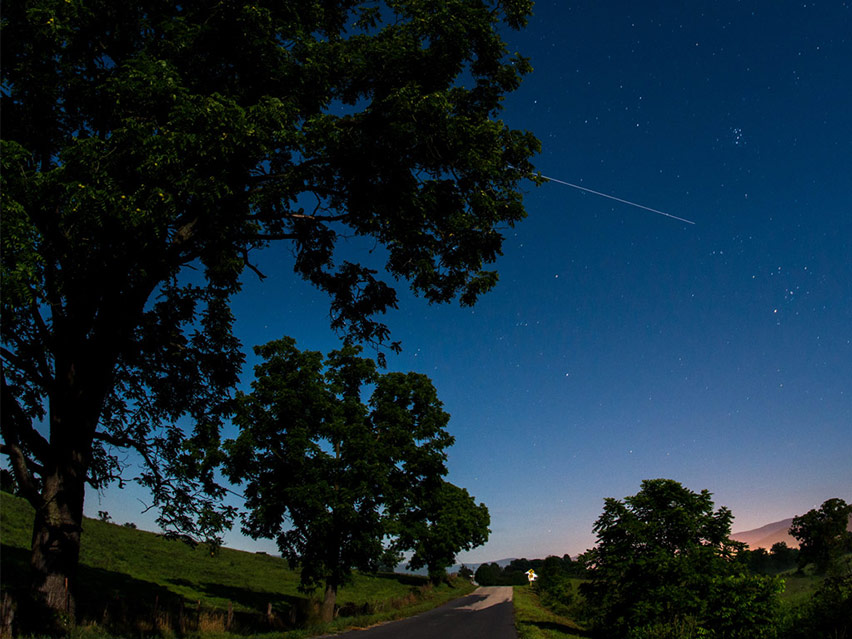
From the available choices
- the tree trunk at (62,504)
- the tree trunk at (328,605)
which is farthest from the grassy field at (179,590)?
the tree trunk at (62,504)

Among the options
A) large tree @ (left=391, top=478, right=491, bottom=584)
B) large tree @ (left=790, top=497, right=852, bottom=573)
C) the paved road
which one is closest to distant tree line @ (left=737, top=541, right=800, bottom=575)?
large tree @ (left=790, top=497, right=852, bottom=573)

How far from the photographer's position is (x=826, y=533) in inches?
2670

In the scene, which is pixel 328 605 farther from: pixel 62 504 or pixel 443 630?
pixel 62 504

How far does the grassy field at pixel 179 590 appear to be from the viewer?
1470 centimetres

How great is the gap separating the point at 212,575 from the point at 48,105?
3638 centimetres

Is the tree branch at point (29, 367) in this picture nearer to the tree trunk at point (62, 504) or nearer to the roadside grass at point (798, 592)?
the tree trunk at point (62, 504)

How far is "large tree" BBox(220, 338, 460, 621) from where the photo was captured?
66.7 feet

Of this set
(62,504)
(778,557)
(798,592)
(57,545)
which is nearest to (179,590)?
(57,545)

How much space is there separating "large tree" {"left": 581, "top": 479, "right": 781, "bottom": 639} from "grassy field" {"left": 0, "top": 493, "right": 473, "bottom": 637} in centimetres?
1029

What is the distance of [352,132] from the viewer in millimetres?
8305

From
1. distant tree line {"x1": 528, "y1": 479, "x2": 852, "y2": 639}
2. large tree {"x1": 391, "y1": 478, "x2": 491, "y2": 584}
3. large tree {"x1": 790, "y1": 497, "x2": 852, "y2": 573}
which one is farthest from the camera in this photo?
large tree {"x1": 790, "y1": 497, "x2": 852, "y2": 573}

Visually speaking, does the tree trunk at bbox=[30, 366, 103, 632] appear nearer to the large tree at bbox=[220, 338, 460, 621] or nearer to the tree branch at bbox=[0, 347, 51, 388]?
the tree branch at bbox=[0, 347, 51, 388]

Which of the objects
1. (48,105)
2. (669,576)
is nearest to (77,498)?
(48,105)

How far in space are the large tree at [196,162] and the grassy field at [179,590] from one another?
5.09m
